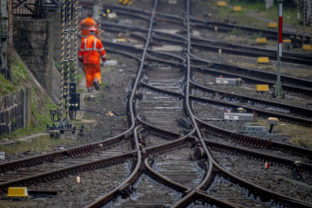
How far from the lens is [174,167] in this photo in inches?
515

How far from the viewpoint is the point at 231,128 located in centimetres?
1609

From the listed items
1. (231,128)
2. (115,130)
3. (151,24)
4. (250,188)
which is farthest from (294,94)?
(151,24)

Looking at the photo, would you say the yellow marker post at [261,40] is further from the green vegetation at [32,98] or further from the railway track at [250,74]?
the green vegetation at [32,98]

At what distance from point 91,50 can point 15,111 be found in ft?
12.3

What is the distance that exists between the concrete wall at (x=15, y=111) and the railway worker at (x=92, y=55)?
9.05ft

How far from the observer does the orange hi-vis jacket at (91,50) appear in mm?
17750

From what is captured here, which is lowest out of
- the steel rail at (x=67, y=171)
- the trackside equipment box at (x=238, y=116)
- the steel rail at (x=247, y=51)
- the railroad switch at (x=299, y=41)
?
the steel rail at (x=67, y=171)

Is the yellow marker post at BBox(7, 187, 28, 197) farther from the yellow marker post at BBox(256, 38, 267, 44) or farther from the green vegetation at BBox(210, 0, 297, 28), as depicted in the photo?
the green vegetation at BBox(210, 0, 297, 28)

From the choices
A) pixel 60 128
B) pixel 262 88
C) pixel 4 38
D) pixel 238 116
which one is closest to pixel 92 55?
pixel 4 38

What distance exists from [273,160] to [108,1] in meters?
24.0

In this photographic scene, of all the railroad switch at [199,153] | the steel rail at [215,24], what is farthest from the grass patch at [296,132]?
the steel rail at [215,24]

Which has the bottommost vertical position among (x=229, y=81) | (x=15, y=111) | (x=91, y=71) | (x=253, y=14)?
(x=15, y=111)

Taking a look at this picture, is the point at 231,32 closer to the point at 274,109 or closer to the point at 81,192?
the point at 274,109

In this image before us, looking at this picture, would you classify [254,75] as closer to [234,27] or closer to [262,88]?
[262,88]
